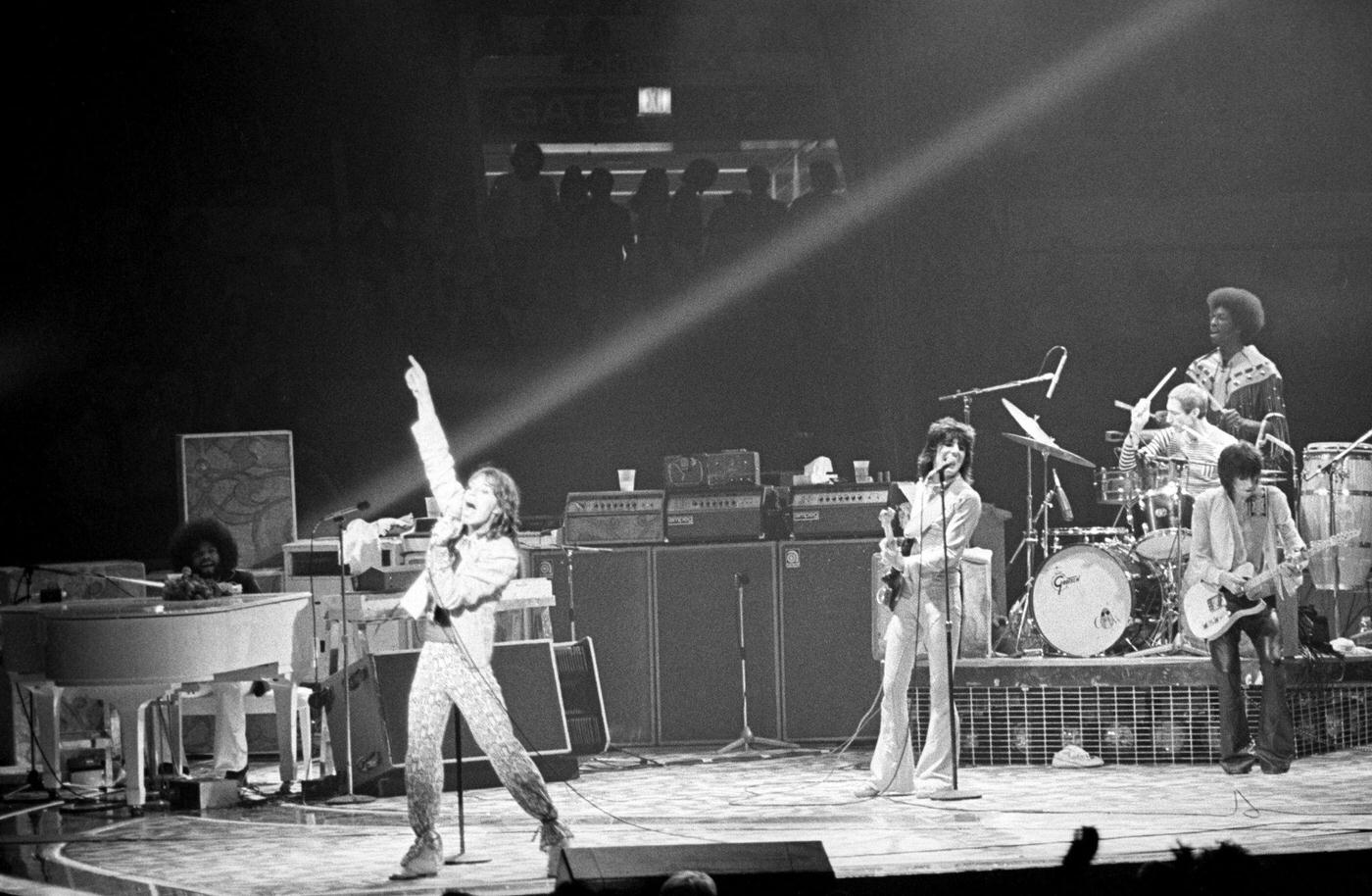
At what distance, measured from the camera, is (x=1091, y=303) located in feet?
41.4

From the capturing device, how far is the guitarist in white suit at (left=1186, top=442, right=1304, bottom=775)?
9.12 m

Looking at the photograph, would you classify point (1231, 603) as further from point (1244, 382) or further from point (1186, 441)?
point (1244, 382)

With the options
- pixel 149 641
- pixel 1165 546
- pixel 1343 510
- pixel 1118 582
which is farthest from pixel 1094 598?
pixel 149 641

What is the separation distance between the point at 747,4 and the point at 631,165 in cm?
146

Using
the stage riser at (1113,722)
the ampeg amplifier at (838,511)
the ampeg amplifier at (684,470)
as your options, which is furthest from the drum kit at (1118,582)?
the ampeg amplifier at (684,470)

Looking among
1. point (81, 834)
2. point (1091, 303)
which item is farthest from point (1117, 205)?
point (81, 834)

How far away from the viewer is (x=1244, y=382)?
1077 cm

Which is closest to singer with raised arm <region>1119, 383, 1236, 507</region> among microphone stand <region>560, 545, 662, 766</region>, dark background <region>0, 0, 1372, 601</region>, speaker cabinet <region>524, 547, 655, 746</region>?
dark background <region>0, 0, 1372, 601</region>

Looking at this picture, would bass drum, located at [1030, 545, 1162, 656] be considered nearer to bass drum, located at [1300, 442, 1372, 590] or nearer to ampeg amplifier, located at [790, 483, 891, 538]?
ampeg amplifier, located at [790, 483, 891, 538]

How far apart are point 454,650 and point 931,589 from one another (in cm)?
259

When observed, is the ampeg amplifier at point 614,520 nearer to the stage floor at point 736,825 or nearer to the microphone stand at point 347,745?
the stage floor at point 736,825

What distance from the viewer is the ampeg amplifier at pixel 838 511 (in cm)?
1102

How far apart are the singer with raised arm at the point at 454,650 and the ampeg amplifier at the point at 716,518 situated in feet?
13.8

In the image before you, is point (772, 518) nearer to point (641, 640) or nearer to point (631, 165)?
point (641, 640)
